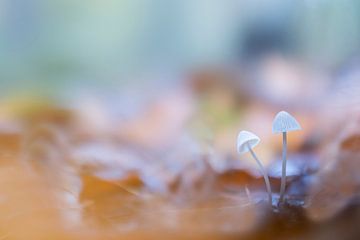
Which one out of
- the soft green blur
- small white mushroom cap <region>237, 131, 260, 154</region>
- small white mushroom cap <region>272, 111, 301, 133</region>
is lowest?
small white mushroom cap <region>237, 131, 260, 154</region>

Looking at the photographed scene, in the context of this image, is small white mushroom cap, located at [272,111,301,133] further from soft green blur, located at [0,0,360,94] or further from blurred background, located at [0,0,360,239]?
soft green blur, located at [0,0,360,94]

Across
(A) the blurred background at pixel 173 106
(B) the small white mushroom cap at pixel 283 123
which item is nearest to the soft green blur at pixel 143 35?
(A) the blurred background at pixel 173 106

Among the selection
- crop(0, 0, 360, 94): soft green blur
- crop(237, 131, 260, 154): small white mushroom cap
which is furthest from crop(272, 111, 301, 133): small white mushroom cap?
crop(0, 0, 360, 94): soft green blur

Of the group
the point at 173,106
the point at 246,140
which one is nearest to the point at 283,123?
the point at 246,140

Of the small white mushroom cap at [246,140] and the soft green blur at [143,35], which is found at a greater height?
the soft green blur at [143,35]

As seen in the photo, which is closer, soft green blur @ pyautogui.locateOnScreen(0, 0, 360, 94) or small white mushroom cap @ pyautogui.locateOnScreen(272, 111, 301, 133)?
small white mushroom cap @ pyautogui.locateOnScreen(272, 111, 301, 133)

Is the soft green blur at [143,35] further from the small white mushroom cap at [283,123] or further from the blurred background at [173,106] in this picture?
the small white mushroom cap at [283,123]

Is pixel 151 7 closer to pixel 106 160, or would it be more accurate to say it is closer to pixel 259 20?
pixel 259 20

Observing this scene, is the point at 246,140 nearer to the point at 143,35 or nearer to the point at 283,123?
the point at 283,123

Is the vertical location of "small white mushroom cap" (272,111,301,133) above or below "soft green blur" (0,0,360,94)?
below
